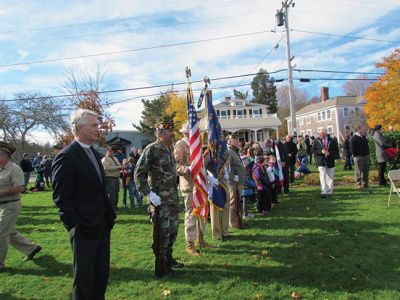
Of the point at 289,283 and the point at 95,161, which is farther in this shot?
the point at 289,283

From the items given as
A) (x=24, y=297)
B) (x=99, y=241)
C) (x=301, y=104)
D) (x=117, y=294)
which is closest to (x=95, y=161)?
(x=99, y=241)

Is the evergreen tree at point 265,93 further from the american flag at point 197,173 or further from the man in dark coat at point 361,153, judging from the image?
the american flag at point 197,173

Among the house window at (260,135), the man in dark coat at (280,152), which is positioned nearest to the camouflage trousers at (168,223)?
the man in dark coat at (280,152)

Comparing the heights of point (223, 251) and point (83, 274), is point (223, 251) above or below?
below

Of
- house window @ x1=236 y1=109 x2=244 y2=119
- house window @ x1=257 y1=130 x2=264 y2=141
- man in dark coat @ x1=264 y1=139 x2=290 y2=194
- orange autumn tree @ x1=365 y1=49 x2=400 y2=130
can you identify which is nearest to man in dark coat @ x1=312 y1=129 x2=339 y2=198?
man in dark coat @ x1=264 y1=139 x2=290 y2=194

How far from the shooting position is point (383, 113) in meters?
33.0

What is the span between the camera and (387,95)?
1291 inches

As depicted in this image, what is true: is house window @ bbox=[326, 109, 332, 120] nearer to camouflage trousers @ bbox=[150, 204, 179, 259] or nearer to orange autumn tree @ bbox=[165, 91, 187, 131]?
orange autumn tree @ bbox=[165, 91, 187, 131]

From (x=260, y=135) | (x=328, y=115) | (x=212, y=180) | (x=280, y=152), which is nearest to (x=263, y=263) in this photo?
(x=212, y=180)

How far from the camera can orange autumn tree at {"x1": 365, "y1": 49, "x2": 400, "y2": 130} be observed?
32.2 metres

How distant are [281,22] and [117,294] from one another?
2364cm

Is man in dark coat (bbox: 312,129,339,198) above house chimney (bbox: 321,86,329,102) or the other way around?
the other way around

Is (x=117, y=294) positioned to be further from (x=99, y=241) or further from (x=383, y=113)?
(x=383, y=113)

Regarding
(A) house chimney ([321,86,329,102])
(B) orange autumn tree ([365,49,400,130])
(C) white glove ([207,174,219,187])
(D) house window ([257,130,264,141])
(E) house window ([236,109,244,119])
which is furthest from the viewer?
(A) house chimney ([321,86,329,102])
